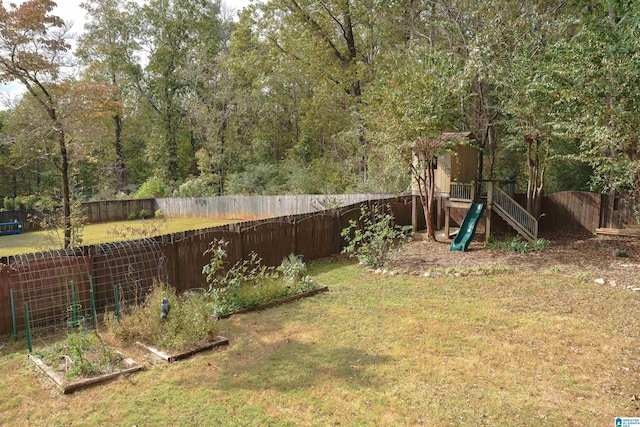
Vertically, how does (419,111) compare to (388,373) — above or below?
above

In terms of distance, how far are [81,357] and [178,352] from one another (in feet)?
3.87

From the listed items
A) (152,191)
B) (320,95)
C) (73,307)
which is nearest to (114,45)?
(152,191)

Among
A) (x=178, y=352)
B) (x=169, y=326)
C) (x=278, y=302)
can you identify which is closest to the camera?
(x=178, y=352)

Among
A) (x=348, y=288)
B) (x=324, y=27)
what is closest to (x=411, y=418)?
(x=348, y=288)

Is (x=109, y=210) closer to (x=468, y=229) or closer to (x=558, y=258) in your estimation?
(x=468, y=229)

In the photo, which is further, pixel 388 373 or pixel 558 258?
pixel 558 258

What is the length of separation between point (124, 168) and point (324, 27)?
22646mm

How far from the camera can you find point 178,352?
5926 mm

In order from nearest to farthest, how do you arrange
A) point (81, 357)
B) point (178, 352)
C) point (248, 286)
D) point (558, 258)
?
1. point (81, 357)
2. point (178, 352)
3. point (248, 286)
4. point (558, 258)

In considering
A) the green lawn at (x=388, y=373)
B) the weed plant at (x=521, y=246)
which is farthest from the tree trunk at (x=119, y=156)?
the green lawn at (x=388, y=373)

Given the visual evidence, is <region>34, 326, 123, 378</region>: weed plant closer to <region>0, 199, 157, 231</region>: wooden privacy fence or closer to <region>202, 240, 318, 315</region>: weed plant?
<region>202, 240, 318, 315</region>: weed plant

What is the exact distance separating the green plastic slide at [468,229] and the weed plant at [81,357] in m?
9.86

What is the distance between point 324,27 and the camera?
944 inches

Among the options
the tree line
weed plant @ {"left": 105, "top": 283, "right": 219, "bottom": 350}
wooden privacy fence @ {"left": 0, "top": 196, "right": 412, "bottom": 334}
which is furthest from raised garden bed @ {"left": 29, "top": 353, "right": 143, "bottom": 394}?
the tree line
